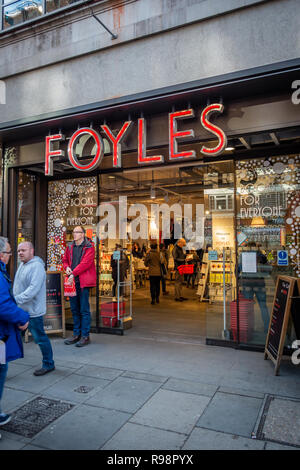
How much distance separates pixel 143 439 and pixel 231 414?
1.08 metres

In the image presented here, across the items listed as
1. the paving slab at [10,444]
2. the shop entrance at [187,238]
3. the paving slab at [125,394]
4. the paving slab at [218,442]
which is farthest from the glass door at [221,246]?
the paving slab at [10,444]

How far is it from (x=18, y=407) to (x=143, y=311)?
6.11m

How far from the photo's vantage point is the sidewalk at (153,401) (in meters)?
3.34

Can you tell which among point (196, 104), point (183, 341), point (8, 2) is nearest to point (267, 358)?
point (183, 341)

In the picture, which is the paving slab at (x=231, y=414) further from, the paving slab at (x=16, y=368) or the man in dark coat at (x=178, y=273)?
the man in dark coat at (x=178, y=273)

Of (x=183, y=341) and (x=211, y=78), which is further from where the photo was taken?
(x=183, y=341)

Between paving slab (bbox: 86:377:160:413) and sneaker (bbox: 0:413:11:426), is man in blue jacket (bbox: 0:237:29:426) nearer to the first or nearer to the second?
sneaker (bbox: 0:413:11:426)

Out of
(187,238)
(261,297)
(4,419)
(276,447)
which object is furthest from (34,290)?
(187,238)

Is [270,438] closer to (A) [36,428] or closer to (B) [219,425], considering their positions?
(B) [219,425]

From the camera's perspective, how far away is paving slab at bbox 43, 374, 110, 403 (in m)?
4.31

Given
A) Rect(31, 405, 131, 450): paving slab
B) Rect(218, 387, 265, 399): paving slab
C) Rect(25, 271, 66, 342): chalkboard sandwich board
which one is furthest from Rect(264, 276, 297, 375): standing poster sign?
Rect(25, 271, 66, 342): chalkboard sandwich board

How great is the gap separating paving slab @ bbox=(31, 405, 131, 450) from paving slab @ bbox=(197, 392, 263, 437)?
0.89m

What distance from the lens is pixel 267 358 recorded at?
225 inches

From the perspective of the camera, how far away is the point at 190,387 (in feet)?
15.0
